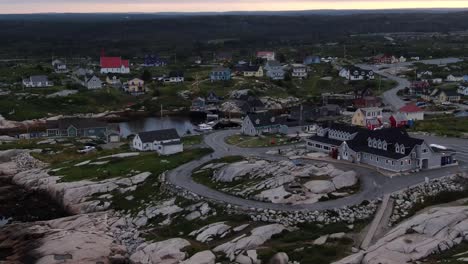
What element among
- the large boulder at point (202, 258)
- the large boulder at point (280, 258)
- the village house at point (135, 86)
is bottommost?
the village house at point (135, 86)

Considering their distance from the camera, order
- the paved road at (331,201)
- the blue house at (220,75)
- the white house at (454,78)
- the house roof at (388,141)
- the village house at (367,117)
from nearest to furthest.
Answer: the paved road at (331,201) → the house roof at (388,141) → the village house at (367,117) → the white house at (454,78) → the blue house at (220,75)

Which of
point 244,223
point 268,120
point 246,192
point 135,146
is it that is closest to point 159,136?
point 135,146

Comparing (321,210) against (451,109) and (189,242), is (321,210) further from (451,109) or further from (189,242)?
(451,109)

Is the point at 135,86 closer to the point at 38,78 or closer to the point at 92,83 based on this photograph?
the point at 92,83

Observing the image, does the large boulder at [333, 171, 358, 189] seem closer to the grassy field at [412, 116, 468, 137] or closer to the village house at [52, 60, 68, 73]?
the grassy field at [412, 116, 468, 137]

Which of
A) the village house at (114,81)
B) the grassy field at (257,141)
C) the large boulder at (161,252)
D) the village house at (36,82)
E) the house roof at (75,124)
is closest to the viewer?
the large boulder at (161,252)

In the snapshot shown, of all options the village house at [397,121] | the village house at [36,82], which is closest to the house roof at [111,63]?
the village house at [36,82]

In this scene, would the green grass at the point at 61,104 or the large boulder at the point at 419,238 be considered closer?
the large boulder at the point at 419,238

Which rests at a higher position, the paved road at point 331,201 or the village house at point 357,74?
the paved road at point 331,201

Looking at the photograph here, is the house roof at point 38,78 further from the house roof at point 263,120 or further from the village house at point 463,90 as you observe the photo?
the village house at point 463,90

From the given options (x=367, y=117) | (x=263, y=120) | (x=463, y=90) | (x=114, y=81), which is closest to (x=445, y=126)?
(x=367, y=117)
